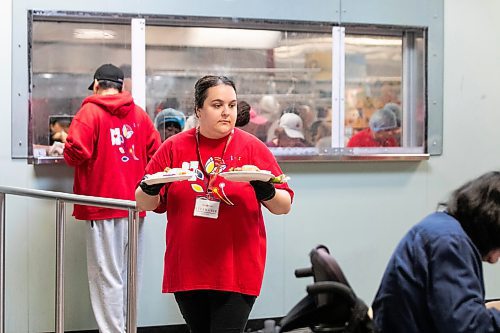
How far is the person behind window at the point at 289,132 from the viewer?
495cm

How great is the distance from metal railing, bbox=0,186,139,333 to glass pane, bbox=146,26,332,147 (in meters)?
1.27

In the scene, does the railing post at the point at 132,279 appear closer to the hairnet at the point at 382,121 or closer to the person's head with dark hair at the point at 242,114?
the person's head with dark hair at the point at 242,114

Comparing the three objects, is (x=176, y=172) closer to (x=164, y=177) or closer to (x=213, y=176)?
(x=164, y=177)

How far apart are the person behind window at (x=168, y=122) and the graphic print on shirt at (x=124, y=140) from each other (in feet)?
1.39

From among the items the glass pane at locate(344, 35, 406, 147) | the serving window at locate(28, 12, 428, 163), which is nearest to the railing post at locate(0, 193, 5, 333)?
the serving window at locate(28, 12, 428, 163)

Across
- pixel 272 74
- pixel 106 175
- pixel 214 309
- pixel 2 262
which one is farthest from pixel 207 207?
pixel 272 74

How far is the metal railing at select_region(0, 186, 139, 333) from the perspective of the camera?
3.04 m

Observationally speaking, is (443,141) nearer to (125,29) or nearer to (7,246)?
(125,29)

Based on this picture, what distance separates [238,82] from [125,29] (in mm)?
794

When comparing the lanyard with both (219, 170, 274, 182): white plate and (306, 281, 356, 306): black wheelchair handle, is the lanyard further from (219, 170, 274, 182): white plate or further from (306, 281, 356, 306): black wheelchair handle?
(306, 281, 356, 306): black wheelchair handle

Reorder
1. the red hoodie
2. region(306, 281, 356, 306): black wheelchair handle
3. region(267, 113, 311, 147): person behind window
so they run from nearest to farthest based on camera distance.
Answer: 1. region(306, 281, 356, 306): black wheelchair handle
2. the red hoodie
3. region(267, 113, 311, 147): person behind window

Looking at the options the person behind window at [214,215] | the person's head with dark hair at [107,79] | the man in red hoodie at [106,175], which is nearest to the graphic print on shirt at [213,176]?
the person behind window at [214,215]

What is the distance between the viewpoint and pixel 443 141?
5.29m

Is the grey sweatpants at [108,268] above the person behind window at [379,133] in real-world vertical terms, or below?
below
